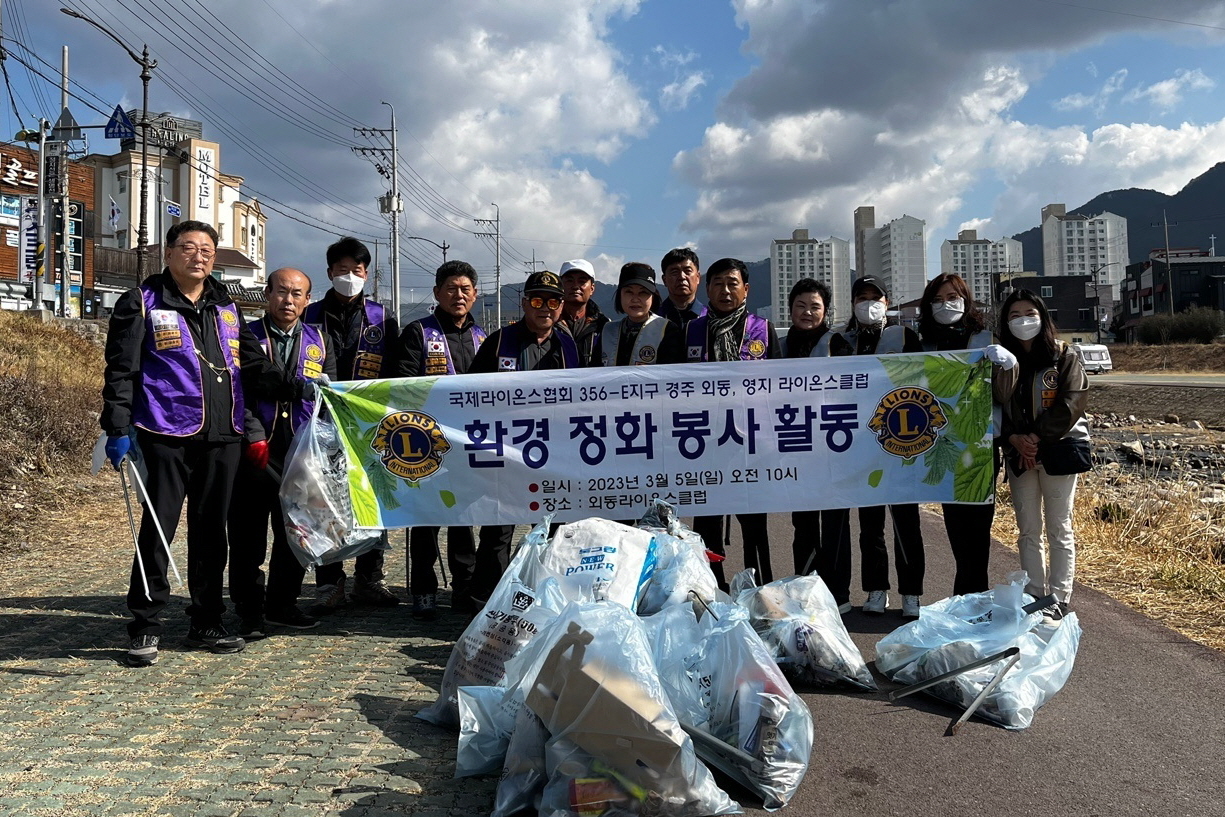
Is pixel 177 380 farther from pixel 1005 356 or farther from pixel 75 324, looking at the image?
pixel 75 324

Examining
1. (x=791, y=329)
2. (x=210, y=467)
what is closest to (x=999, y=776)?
(x=791, y=329)

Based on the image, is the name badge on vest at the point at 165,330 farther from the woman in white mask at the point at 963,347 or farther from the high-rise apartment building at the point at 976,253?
the high-rise apartment building at the point at 976,253

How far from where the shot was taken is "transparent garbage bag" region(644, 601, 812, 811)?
3.14 m

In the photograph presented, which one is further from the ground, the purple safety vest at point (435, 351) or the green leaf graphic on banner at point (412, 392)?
the purple safety vest at point (435, 351)

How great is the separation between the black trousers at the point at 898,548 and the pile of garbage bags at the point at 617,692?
131 cm

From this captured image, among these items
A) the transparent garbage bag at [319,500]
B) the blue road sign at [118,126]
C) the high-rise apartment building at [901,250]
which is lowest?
the transparent garbage bag at [319,500]

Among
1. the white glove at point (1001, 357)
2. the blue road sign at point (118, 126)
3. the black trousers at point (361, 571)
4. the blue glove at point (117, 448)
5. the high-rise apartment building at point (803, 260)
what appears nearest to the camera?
the blue glove at point (117, 448)

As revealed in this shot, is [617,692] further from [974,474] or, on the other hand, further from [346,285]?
[346,285]

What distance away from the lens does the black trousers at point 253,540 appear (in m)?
5.05

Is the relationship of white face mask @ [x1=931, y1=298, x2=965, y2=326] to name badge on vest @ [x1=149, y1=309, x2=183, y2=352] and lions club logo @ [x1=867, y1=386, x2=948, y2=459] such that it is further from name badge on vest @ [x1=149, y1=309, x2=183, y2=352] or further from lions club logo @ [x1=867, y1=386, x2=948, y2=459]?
name badge on vest @ [x1=149, y1=309, x2=183, y2=352]

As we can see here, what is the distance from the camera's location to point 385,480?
17.1ft

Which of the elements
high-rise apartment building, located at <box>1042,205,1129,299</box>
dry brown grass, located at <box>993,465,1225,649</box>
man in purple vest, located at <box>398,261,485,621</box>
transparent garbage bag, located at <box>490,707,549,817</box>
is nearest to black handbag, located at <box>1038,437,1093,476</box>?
dry brown grass, located at <box>993,465,1225,649</box>

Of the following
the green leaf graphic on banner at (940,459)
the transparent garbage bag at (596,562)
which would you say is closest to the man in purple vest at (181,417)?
the transparent garbage bag at (596,562)

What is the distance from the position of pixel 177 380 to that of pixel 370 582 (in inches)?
74.3
